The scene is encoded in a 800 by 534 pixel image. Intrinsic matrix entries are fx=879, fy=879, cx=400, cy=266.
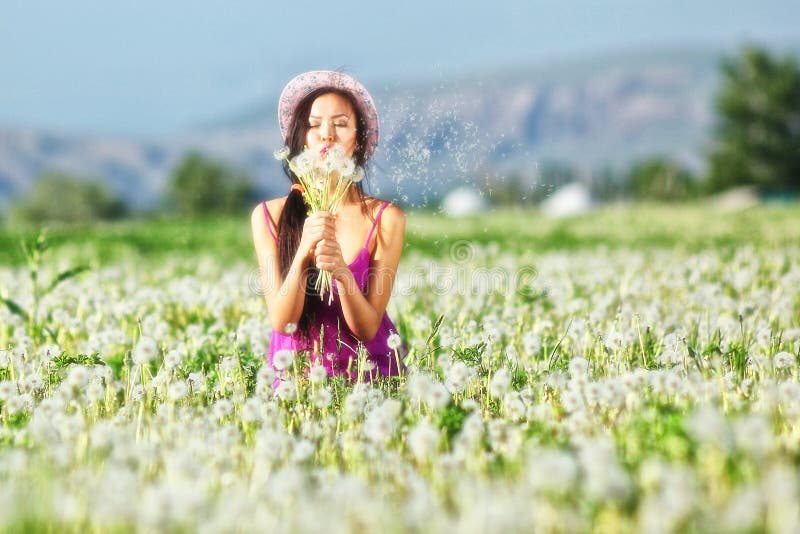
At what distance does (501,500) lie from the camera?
2.41 meters

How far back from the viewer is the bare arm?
14.4 ft

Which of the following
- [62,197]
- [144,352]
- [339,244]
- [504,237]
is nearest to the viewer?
[144,352]

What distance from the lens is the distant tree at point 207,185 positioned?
375 ft

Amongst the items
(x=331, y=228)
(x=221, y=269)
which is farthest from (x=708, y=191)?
(x=331, y=228)

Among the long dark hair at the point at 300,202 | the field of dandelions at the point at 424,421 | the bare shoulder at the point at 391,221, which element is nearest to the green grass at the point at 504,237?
the field of dandelions at the point at 424,421

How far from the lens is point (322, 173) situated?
4.50 meters

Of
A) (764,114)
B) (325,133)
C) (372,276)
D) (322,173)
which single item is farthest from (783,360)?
(764,114)

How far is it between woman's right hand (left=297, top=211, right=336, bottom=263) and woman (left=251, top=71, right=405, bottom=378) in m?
0.17

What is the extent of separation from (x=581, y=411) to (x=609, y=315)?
302 cm

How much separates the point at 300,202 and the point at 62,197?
137202 mm

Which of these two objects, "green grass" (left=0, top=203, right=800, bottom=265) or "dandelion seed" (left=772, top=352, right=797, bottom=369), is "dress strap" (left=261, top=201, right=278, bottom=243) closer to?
"dandelion seed" (left=772, top=352, right=797, bottom=369)

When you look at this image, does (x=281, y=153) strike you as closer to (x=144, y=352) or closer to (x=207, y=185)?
(x=144, y=352)

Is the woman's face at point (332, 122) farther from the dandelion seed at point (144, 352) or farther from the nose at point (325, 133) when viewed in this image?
the dandelion seed at point (144, 352)

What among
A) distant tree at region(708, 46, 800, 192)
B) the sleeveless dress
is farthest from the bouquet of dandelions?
distant tree at region(708, 46, 800, 192)
